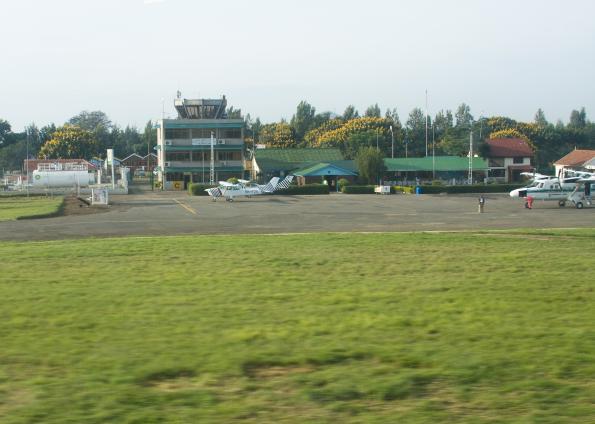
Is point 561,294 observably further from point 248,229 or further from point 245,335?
point 248,229

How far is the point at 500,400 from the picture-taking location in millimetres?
6195

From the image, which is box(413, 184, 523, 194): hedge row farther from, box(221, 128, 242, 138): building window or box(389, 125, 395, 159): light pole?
box(389, 125, 395, 159): light pole

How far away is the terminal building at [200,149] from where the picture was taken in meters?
95.1

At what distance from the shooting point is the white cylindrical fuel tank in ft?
289

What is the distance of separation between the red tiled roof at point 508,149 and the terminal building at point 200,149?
3829 centimetres

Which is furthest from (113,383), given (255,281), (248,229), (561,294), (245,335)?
(248,229)

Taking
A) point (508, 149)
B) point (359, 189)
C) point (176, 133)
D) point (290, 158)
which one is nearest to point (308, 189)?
point (359, 189)

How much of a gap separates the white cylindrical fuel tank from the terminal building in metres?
11.1

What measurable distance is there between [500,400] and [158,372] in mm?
3363

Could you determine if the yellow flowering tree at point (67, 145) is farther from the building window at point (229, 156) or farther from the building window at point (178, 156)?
the building window at point (229, 156)

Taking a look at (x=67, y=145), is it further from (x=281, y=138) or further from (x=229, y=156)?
(x=229, y=156)

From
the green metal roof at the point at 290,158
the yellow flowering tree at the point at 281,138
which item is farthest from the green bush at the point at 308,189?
the yellow flowering tree at the point at 281,138

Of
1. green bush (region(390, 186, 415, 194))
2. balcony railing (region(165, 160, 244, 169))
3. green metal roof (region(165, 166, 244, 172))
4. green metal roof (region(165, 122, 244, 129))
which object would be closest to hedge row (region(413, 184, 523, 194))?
green bush (region(390, 186, 415, 194))

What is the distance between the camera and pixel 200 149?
9562 centimetres
